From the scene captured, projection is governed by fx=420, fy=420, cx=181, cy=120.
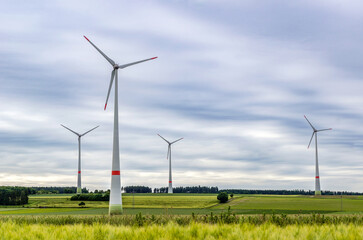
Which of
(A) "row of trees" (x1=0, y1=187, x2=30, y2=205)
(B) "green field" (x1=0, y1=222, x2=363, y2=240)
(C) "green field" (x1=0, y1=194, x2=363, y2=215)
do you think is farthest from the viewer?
(A) "row of trees" (x1=0, y1=187, x2=30, y2=205)

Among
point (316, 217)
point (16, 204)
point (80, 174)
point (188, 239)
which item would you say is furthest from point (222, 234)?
point (80, 174)

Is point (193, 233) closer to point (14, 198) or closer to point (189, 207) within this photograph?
point (189, 207)

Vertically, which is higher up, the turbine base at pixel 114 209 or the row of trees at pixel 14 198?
the turbine base at pixel 114 209

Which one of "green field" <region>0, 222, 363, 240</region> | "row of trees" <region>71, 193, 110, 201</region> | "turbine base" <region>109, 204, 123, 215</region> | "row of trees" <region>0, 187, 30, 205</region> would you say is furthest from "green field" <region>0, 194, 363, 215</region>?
"green field" <region>0, 222, 363, 240</region>

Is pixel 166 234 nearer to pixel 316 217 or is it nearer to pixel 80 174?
pixel 316 217

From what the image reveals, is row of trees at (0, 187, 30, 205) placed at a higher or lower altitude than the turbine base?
lower

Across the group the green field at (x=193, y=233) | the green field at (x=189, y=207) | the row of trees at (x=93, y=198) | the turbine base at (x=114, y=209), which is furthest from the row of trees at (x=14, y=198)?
the green field at (x=193, y=233)

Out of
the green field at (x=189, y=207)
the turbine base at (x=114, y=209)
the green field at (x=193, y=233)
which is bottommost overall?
the green field at (x=189, y=207)

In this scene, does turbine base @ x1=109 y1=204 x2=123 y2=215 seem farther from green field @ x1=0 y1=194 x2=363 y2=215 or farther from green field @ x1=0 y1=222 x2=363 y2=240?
green field @ x1=0 y1=222 x2=363 y2=240

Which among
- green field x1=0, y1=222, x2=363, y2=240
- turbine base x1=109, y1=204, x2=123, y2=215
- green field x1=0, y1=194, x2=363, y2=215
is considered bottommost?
green field x1=0, y1=194, x2=363, y2=215

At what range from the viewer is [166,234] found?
1623cm

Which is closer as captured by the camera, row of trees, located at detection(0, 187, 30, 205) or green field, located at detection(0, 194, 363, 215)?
green field, located at detection(0, 194, 363, 215)

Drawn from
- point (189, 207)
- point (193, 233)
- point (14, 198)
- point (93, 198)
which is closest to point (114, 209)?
point (189, 207)

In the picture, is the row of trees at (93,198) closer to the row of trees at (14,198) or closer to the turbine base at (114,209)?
the row of trees at (14,198)
